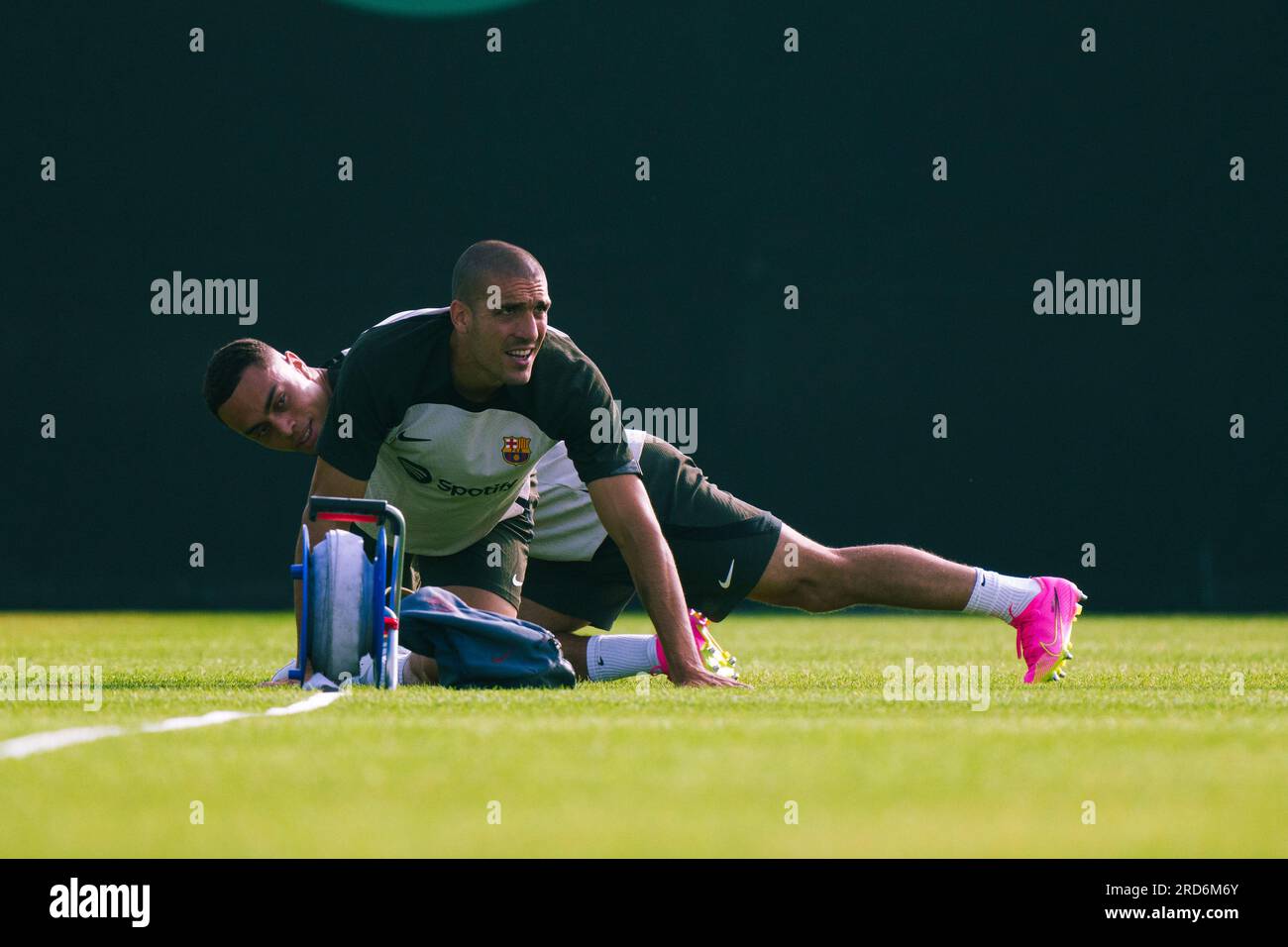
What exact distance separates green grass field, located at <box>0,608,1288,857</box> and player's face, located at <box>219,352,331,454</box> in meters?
0.83

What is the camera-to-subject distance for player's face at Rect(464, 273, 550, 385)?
4766mm

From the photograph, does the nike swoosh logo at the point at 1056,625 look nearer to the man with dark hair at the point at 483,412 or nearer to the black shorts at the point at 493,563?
the man with dark hair at the point at 483,412

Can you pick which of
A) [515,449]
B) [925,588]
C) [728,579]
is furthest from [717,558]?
[515,449]

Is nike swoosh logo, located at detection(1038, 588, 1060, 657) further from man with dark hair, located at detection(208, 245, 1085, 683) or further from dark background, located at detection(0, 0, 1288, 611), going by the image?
dark background, located at detection(0, 0, 1288, 611)

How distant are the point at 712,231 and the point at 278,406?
6713 mm

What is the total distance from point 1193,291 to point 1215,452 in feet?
3.64

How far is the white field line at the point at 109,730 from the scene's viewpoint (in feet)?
10.9

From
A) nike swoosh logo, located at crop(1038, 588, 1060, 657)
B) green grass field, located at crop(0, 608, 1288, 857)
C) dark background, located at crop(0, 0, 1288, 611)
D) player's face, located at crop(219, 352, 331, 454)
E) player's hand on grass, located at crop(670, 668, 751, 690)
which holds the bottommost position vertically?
player's hand on grass, located at crop(670, 668, 751, 690)

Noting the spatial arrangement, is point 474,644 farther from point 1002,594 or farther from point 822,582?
point 1002,594

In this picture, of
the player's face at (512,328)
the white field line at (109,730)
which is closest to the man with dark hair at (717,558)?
the player's face at (512,328)

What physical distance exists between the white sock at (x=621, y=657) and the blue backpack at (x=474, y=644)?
1.94ft

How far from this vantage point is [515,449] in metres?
5.16

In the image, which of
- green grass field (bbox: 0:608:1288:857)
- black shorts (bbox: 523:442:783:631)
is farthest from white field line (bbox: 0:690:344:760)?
black shorts (bbox: 523:442:783:631)

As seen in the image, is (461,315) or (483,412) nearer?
(461,315)
